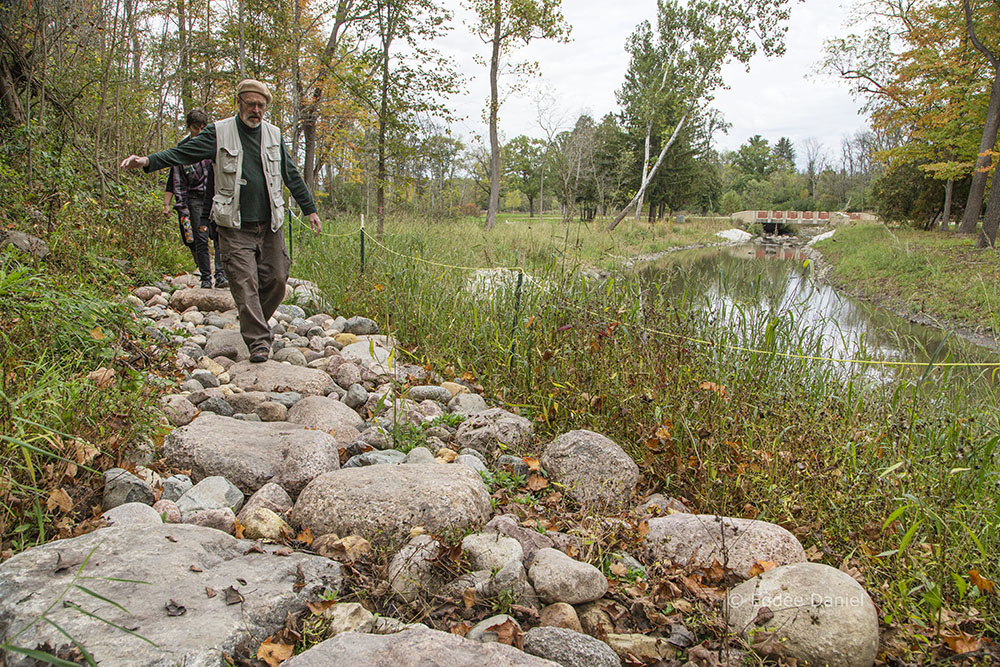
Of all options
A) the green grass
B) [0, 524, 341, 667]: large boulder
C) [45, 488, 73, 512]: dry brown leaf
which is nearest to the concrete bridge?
the green grass

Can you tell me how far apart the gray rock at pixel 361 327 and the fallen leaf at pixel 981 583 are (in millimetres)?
5028

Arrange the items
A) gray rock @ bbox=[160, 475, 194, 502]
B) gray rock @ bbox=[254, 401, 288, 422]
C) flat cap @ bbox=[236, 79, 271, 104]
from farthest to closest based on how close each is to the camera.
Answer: flat cap @ bbox=[236, 79, 271, 104], gray rock @ bbox=[254, 401, 288, 422], gray rock @ bbox=[160, 475, 194, 502]

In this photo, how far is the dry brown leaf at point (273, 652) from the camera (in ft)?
5.99

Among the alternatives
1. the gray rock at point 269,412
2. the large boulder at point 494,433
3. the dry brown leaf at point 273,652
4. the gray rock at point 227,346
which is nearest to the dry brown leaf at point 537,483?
the large boulder at point 494,433

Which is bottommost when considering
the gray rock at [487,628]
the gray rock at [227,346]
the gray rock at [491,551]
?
the gray rock at [487,628]

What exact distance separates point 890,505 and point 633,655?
163cm

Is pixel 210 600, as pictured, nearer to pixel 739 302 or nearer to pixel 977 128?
pixel 739 302

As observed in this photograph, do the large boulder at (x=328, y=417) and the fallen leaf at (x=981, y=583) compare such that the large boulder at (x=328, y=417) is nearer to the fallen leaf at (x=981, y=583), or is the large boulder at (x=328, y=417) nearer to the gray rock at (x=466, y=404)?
the gray rock at (x=466, y=404)

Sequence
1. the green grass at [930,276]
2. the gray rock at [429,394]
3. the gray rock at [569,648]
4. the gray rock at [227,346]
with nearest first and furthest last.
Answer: the gray rock at [569,648]
the gray rock at [429,394]
the gray rock at [227,346]
the green grass at [930,276]

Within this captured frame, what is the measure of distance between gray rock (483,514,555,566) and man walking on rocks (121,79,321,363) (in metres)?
2.89

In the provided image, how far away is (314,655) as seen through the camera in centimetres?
174

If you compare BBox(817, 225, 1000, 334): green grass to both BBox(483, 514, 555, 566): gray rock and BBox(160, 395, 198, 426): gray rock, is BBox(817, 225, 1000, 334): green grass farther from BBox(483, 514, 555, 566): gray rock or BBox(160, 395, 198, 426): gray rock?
BBox(160, 395, 198, 426): gray rock

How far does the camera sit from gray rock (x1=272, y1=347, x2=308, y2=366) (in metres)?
5.11

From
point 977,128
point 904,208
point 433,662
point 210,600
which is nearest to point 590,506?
point 433,662
